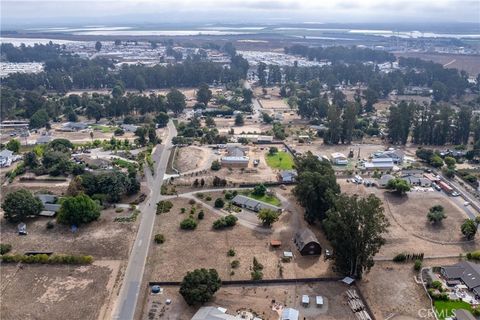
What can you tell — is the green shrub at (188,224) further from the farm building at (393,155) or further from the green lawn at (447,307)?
the farm building at (393,155)

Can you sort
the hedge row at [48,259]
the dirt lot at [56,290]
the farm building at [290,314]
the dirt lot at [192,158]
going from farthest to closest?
the dirt lot at [192,158]
the hedge row at [48,259]
the dirt lot at [56,290]
the farm building at [290,314]

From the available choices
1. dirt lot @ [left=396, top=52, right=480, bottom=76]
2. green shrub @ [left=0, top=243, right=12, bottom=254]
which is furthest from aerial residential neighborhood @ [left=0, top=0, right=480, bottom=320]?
dirt lot @ [left=396, top=52, right=480, bottom=76]

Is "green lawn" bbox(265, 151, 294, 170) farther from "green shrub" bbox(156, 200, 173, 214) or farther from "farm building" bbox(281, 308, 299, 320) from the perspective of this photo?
"farm building" bbox(281, 308, 299, 320)

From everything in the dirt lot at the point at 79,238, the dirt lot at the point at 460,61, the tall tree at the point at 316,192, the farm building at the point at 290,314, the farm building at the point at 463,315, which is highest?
the dirt lot at the point at 460,61

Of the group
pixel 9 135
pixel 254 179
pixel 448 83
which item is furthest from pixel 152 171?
pixel 448 83

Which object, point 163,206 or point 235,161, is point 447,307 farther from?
point 235,161

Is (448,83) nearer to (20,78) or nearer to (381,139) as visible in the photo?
(381,139)

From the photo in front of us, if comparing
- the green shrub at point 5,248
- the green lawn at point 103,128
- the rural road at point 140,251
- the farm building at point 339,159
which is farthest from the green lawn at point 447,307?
the green lawn at point 103,128

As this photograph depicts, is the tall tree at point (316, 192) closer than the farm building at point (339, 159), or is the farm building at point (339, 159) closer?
the tall tree at point (316, 192)
